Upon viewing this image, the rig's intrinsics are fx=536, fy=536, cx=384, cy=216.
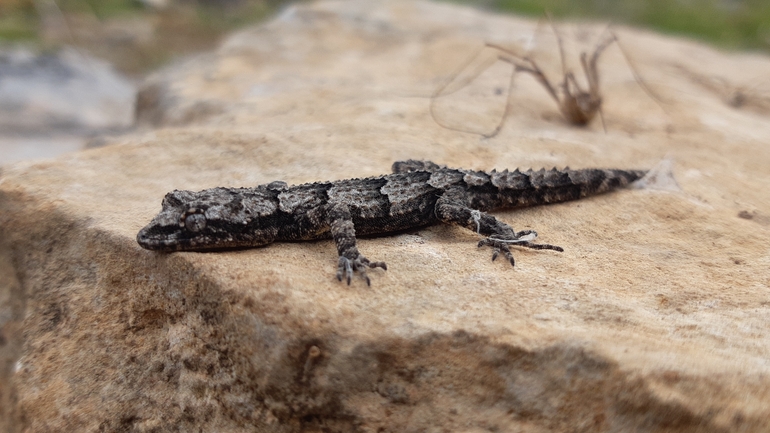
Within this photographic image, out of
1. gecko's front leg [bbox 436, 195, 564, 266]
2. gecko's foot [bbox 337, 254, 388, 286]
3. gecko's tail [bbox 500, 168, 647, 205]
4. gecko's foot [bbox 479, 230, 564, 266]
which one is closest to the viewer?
gecko's foot [bbox 337, 254, 388, 286]

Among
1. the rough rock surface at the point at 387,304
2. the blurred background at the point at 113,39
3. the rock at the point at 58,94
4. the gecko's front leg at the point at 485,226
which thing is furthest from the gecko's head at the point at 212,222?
the rock at the point at 58,94

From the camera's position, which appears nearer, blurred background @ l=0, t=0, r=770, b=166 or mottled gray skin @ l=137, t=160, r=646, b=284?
mottled gray skin @ l=137, t=160, r=646, b=284

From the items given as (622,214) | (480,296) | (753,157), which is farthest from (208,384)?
(753,157)

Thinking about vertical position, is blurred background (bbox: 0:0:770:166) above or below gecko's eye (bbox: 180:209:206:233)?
above

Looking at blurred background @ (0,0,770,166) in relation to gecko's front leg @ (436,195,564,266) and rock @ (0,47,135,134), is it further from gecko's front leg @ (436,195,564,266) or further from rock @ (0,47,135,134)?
gecko's front leg @ (436,195,564,266)

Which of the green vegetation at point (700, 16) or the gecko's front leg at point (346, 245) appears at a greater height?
the green vegetation at point (700, 16)

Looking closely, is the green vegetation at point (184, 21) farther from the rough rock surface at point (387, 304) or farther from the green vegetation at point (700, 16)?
the rough rock surface at point (387, 304)

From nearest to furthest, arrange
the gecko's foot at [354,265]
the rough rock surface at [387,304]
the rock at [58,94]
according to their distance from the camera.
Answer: the rough rock surface at [387,304], the gecko's foot at [354,265], the rock at [58,94]

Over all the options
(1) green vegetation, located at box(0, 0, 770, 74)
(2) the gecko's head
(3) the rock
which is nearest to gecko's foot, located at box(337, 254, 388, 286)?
(2) the gecko's head
